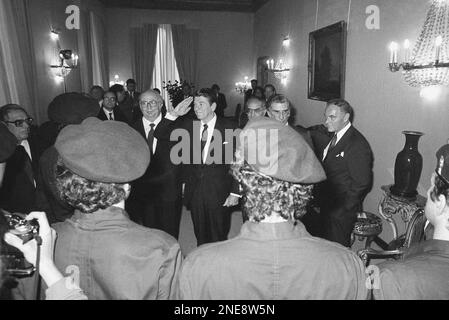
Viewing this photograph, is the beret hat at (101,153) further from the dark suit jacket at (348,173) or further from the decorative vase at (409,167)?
the decorative vase at (409,167)

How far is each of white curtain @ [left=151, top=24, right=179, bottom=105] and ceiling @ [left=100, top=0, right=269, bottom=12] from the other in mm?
888

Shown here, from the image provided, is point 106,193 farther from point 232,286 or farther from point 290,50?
point 290,50

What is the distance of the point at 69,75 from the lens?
8047 mm

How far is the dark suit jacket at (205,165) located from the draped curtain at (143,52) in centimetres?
902

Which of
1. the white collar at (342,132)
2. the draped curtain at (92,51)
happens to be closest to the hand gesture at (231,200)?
the white collar at (342,132)

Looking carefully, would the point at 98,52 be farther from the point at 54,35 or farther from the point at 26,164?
the point at 26,164

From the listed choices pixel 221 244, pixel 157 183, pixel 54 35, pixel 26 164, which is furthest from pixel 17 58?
pixel 221 244

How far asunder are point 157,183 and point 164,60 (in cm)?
982

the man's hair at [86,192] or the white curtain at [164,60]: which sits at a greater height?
the white curtain at [164,60]

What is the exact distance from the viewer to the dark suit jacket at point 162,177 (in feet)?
12.5

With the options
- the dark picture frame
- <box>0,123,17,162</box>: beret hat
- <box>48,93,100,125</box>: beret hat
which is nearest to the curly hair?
<box>0,123,17,162</box>: beret hat

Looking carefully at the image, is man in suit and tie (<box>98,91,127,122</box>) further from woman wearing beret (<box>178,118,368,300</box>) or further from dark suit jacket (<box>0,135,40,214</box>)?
woman wearing beret (<box>178,118,368,300</box>)

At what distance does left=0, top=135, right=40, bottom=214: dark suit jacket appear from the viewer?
9.11 ft

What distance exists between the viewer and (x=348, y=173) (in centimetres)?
350
